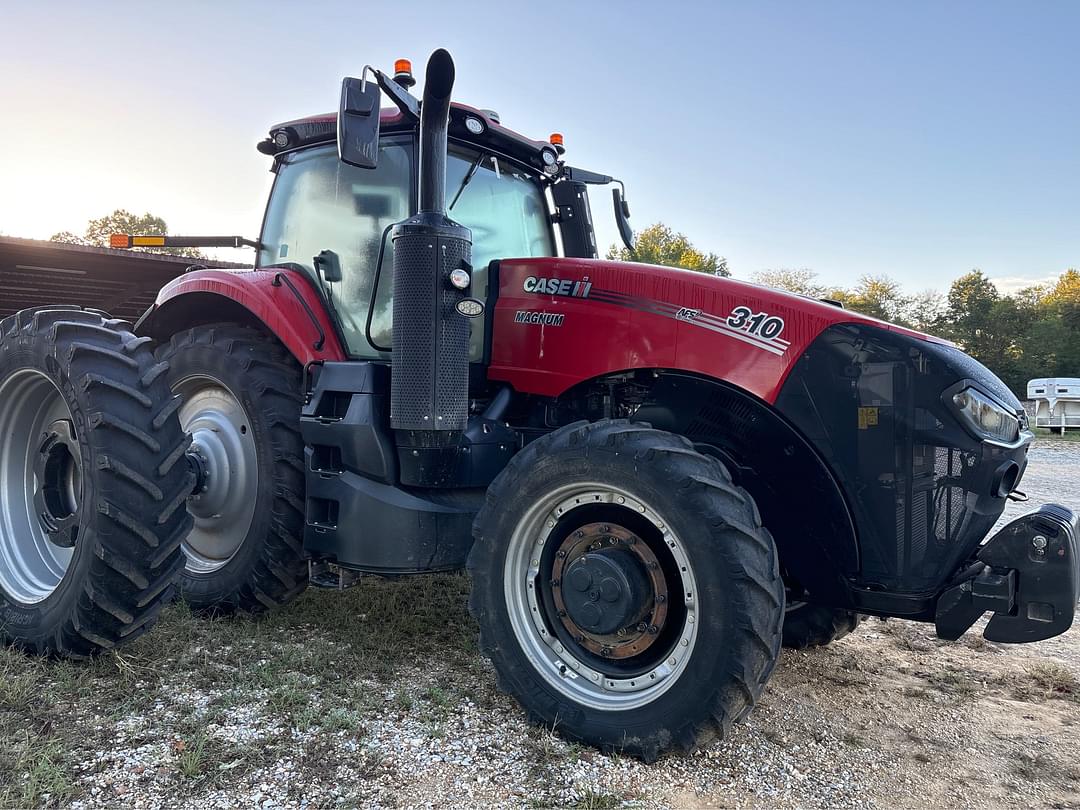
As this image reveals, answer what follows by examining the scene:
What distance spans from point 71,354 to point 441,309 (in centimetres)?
157

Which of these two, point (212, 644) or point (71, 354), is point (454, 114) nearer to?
point (71, 354)

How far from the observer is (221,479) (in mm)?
3922

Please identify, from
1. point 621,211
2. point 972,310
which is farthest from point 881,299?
point 621,211

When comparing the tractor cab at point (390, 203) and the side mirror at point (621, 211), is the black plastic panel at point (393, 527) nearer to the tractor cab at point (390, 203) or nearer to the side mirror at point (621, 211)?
the tractor cab at point (390, 203)

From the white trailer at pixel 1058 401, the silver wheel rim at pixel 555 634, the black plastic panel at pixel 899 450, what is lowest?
the white trailer at pixel 1058 401

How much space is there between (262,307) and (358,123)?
4.43ft

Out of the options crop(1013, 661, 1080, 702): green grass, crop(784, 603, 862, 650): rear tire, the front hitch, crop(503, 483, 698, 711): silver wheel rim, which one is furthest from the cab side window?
crop(1013, 661, 1080, 702): green grass

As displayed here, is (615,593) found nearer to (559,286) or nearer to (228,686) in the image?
(559,286)

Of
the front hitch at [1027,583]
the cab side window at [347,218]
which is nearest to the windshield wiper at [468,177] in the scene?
the cab side window at [347,218]

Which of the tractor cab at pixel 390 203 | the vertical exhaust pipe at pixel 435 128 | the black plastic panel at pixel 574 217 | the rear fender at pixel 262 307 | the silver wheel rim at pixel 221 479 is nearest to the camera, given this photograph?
the vertical exhaust pipe at pixel 435 128

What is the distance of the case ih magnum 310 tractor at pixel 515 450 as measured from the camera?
251 centimetres

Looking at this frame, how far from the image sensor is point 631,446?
255cm

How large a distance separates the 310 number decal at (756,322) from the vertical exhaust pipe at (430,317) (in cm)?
105

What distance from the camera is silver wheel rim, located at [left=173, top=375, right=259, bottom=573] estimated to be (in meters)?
3.87
